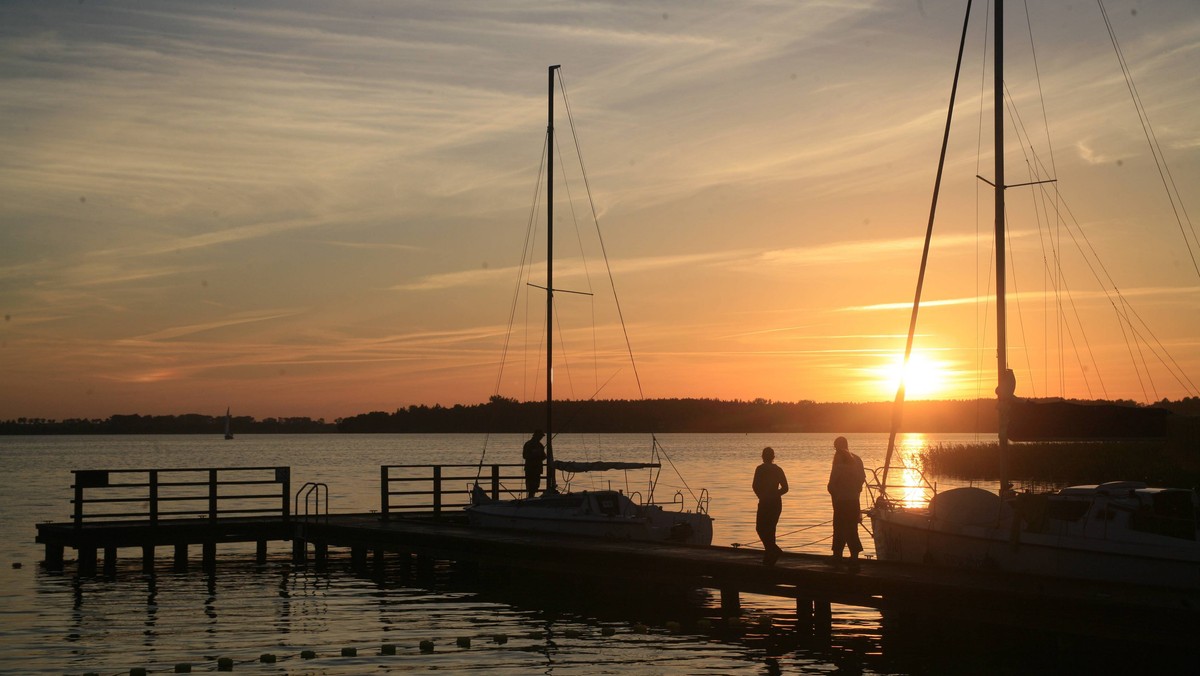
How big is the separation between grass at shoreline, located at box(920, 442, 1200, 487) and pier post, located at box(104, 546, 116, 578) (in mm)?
34164

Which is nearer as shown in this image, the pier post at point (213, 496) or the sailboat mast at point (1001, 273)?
the sailboat mast at point (1001, 273)

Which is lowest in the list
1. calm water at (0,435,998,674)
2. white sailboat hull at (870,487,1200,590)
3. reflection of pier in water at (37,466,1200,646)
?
calm water at (0,435,998,674)

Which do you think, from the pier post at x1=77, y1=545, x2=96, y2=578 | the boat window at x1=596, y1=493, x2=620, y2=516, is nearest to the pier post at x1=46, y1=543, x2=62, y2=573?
the pier post at x1=77, y1=545, x2=96, y2=578

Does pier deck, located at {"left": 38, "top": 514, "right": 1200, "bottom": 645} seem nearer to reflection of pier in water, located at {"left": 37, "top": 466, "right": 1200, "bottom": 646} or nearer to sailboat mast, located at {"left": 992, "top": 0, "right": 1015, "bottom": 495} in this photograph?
reflection of pier in water, located at {"left": 37, "top": 466, "right": 1200, "bottom": 646}

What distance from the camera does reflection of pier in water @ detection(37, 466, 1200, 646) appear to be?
53.6ft

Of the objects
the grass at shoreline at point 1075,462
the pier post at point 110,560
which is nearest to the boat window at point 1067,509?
the pier post at point 110,560

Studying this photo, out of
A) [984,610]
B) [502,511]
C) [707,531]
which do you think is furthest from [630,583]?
[984,610]

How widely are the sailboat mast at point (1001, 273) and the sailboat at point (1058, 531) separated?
28 millimetres

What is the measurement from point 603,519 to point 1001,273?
1077 centimetres

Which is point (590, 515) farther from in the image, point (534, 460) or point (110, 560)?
point (110, 560)

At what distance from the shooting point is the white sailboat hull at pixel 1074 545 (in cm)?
1866

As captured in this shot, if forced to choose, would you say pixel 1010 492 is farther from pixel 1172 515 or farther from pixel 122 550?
pixel 122 550

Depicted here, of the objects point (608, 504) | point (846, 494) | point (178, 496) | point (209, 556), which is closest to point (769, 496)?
point (846, 494)

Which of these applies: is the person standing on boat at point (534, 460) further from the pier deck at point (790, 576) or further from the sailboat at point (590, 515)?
the pier deck at point (790, 576)
